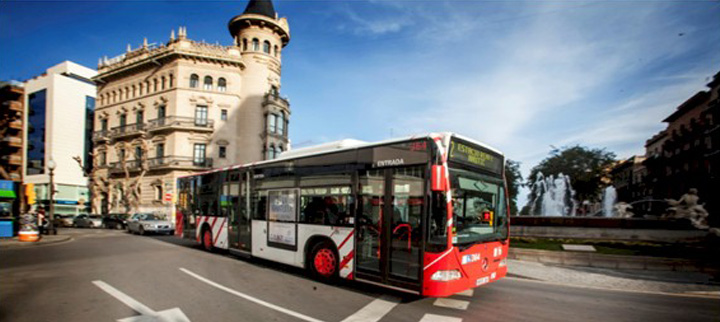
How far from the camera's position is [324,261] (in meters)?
8.24

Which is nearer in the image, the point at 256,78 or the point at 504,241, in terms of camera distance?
the point at 504,241

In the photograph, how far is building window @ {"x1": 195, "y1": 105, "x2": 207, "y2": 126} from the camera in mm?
39438

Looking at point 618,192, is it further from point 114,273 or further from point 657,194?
point 114,273

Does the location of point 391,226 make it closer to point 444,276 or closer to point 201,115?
point 444,276

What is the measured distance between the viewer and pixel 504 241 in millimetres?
7535

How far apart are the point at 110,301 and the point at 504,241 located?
758cm

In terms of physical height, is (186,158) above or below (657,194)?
above

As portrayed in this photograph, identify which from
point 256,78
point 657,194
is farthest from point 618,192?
point 256,78

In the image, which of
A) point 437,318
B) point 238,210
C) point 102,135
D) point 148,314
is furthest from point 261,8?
point 437,318

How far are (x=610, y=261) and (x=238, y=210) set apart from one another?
38.2 ft

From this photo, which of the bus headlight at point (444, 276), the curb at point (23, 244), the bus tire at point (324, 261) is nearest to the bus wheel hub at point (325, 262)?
the bus tire at point (324, 261)

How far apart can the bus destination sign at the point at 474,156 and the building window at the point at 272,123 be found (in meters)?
36.8

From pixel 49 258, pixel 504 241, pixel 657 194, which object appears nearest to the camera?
pixel 504 241

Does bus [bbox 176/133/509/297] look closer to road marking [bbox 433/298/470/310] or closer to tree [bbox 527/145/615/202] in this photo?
road marking [bbox 433/298/470/310]
